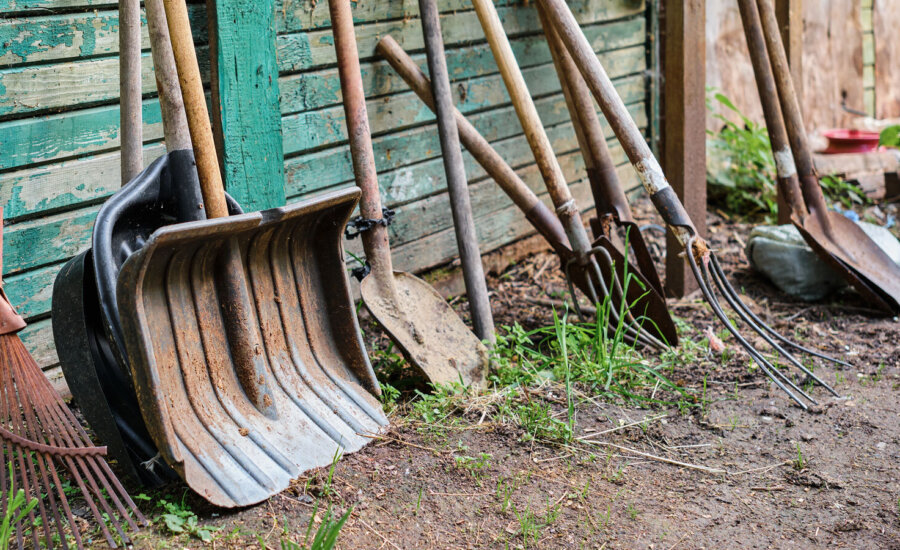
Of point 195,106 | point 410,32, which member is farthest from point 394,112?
point 195,106

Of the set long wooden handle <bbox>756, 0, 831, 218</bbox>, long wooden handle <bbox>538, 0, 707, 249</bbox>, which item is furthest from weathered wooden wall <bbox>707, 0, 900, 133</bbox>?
long wooden handle <bbox>538, 0, 707, 249</bbox>

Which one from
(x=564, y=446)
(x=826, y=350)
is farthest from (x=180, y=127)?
(x=826, y=350)

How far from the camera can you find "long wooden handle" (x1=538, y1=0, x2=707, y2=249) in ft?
8.15

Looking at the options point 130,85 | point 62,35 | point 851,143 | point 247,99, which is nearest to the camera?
point 130,85

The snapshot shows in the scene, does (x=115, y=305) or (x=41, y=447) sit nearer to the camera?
(x=41, y=447)

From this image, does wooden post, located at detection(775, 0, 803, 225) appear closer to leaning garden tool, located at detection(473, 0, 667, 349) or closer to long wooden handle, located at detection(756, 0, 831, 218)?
long wooden handle, located at detection(756, 0, 831, 218)

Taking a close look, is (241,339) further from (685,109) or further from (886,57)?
(886,57)

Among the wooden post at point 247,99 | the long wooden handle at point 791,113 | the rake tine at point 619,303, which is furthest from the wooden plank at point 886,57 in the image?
the wooden post at point 247,99

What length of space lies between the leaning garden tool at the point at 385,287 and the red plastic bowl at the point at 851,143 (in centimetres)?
365

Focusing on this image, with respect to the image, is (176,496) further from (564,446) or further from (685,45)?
(685,45)

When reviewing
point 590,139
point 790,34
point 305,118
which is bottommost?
point 590,139

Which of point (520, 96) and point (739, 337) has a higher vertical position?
point (520, 96)

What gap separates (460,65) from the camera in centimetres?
315

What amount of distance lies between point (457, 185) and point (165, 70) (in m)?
1.06
